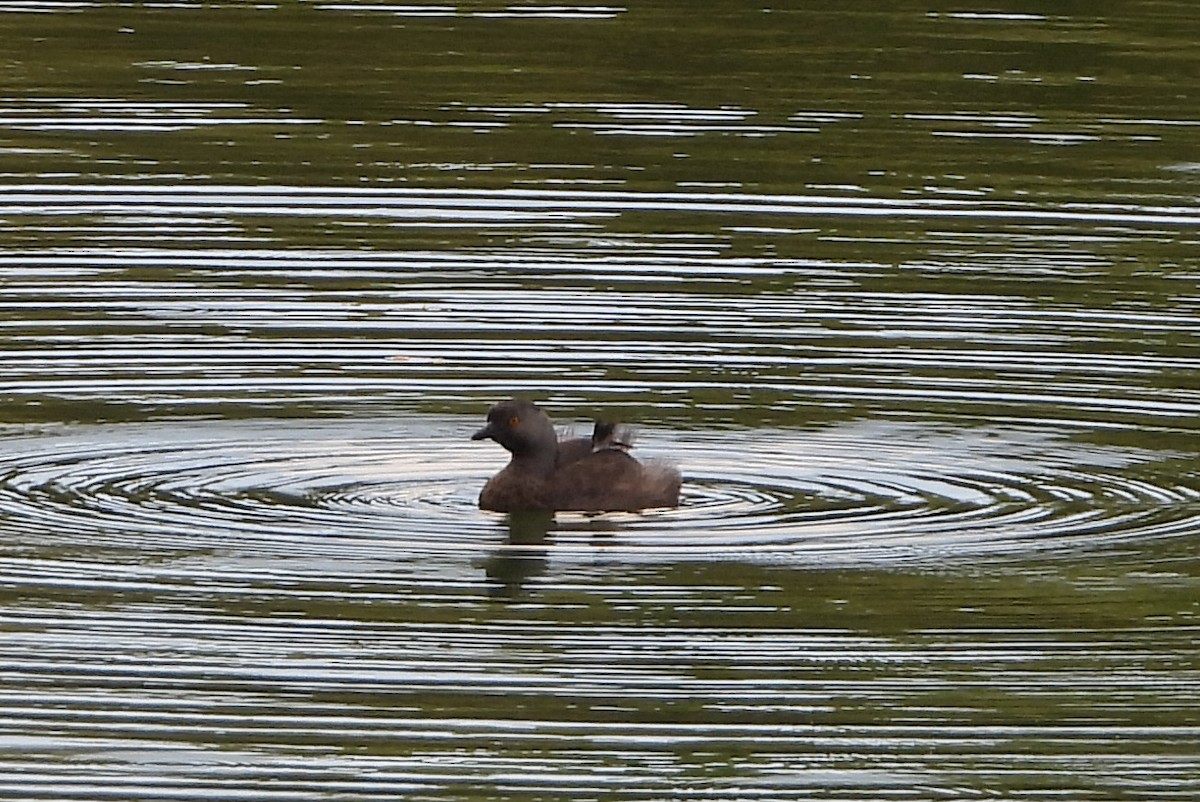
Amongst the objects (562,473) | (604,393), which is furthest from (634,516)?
(604,393)

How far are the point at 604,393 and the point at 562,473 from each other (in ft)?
4.85

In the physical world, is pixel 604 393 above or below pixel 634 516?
above

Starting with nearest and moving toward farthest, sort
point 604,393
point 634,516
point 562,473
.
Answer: point 634,516 → point 562,473 → point 604,393

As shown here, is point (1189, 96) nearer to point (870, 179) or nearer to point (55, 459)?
point (870, 179)

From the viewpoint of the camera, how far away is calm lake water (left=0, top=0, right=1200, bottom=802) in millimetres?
10781

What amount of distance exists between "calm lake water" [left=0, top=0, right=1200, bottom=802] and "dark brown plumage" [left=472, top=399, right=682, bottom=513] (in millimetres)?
231

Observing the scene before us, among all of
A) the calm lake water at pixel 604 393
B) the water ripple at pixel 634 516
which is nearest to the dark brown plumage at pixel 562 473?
the water ripple at pixel 634 516

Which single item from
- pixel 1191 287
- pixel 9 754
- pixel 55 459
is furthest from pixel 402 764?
pixel 1191 287

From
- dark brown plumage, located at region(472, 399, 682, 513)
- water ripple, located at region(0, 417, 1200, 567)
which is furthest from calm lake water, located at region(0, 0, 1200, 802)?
dark brown plumage, located at region(472, 399, 682, 513)

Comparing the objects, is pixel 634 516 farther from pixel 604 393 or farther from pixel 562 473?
pixel 604 393

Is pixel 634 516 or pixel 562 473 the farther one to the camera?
pixel 562 473

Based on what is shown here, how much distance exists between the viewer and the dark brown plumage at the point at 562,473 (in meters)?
13.8

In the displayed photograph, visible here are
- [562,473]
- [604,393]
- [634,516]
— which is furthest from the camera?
[604,393]

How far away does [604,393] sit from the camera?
15.6 meters
